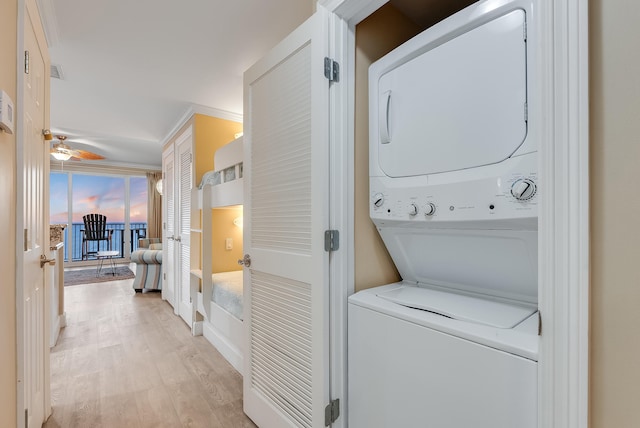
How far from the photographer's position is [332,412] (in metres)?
1.31

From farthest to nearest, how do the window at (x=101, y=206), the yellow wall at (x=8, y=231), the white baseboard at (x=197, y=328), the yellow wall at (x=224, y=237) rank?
the window at (x=101, y=206)
the yellow wall at (x=224, y=237)
the white baseboard at (x=197, y=328)
the yellow wall at (x=8, y=231)

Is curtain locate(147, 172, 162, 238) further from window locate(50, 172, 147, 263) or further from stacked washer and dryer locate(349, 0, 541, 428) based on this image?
stacked washer and dryer locate(349, 0, 541, 428)

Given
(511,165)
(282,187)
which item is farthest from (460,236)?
(282,187)

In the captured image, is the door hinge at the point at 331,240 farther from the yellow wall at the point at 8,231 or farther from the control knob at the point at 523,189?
→ the yellow wall at the point at 8,231

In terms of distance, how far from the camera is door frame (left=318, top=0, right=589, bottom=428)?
2.05 feet

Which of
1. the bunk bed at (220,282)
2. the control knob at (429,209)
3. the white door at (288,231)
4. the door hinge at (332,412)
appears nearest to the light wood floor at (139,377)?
Result: the bunk bed at (220,282)

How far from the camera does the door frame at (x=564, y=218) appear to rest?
625 millimetres

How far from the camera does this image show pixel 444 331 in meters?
0.92

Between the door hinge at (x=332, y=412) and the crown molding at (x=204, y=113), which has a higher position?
the crown molding at (x=204, y=113)

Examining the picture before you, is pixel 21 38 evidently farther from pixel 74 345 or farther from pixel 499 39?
pixel 74 345

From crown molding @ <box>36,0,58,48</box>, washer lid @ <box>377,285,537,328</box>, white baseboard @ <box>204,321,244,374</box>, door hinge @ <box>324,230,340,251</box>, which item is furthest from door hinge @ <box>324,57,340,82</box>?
white baseboard @ <box>204,321,244,374</box>

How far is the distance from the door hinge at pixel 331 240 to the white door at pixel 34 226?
123 cm

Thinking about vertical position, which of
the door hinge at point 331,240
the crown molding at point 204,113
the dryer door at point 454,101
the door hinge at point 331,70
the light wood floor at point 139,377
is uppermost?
the crown molding at point 204,113

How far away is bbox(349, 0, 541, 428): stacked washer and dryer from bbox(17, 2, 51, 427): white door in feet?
4.68
